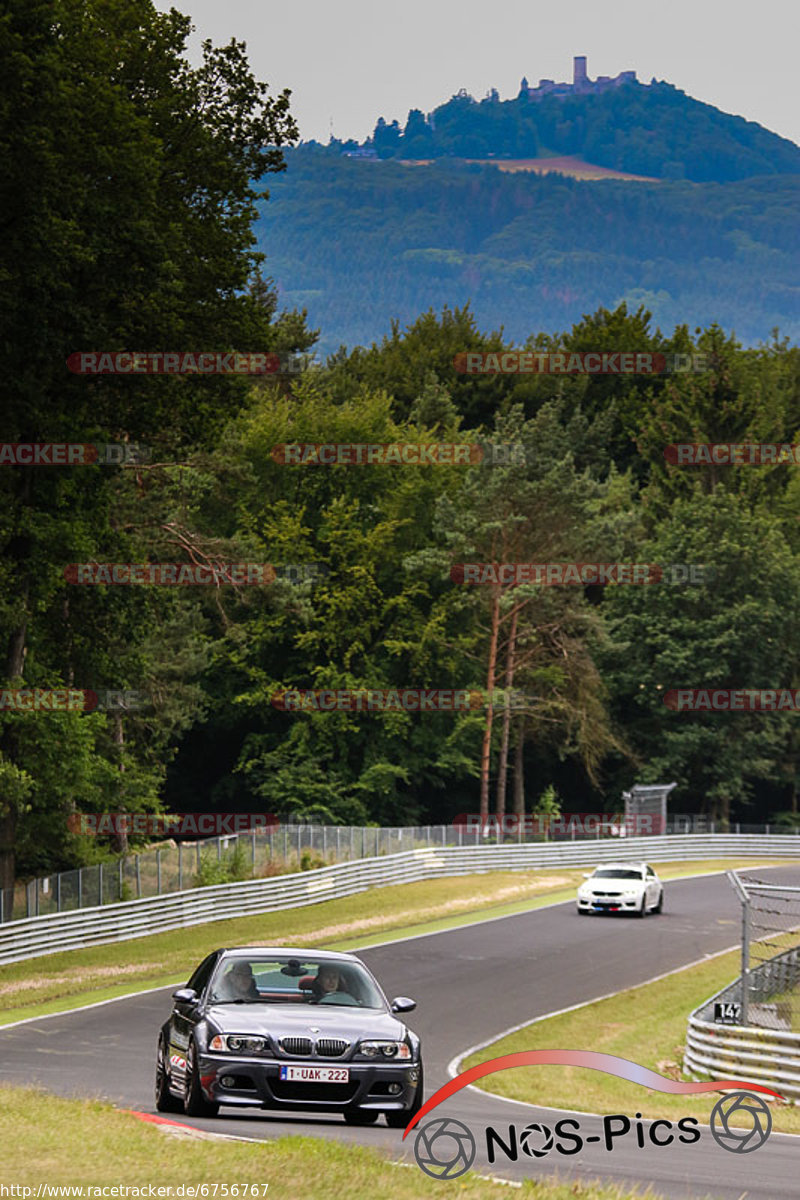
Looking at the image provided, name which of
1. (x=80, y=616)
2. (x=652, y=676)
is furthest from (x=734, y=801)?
(x=80, y=616)

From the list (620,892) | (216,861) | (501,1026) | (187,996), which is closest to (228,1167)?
(187,996)

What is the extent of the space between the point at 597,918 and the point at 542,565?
32894 mm

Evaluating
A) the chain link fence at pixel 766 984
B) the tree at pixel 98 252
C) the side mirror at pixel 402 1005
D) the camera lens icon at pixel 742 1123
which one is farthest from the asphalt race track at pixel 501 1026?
the tree at pixel 98 252

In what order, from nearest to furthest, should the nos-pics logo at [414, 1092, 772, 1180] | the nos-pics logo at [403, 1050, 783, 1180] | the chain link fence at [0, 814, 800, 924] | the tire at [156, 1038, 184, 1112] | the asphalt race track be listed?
the nos-pics logo at [414, 1092, 772, 1180] < the nos-pics logo at [403, 1050, 783, 1180] < the asphalt race track < the tire at [156, 1038, 184, 1112] < the chain link fence at [0, 814, 800, 924]

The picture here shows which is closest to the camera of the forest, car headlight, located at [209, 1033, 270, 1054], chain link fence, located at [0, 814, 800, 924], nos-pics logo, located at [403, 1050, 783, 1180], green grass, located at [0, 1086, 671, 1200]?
green grass, located at [0, 1086, 671, 1200]

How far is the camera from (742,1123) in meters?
15.4

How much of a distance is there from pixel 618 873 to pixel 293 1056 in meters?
31.5

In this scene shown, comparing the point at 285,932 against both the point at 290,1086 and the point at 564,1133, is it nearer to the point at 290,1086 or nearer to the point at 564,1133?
the point at 564,1133

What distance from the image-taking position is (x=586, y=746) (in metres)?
75.2

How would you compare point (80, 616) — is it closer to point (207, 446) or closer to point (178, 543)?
point (207, 446)

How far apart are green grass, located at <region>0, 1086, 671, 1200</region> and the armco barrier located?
68.8 feet

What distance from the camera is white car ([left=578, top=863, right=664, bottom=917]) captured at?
4075 cm

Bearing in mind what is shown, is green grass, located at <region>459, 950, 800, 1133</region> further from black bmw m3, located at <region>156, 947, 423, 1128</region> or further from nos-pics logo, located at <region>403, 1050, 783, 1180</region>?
black bmw m3, located at <region>156, 947, 423, 1128</region>

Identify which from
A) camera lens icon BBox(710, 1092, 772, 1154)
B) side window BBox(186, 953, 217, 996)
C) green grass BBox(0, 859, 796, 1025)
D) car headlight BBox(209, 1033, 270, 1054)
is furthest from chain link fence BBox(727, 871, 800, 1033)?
green grass BBox(0, 859, 796, 1025)
